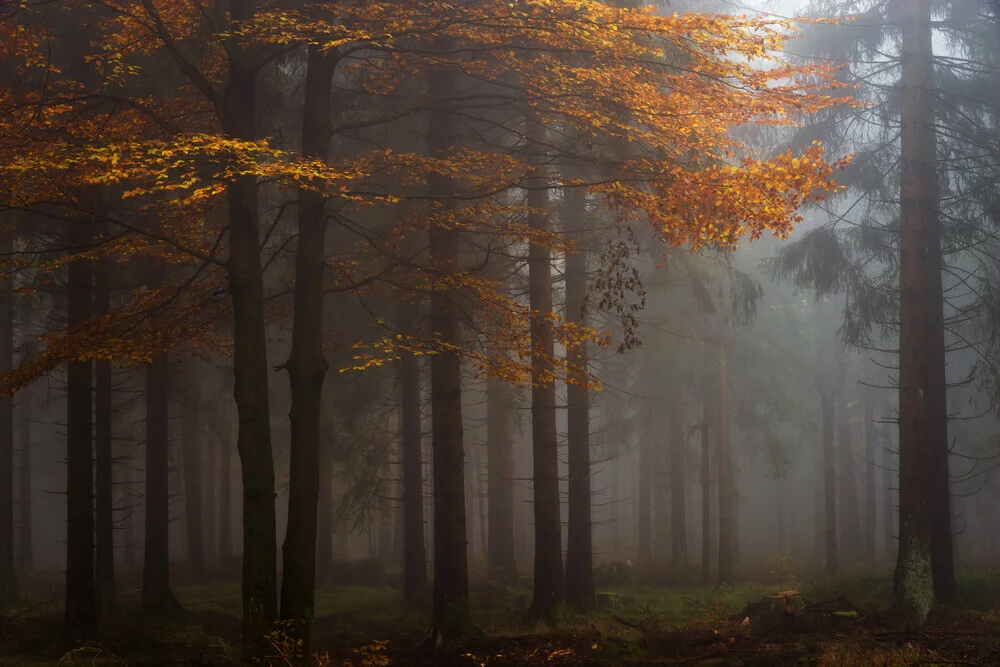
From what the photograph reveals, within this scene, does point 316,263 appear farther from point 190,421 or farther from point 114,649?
point 190,421

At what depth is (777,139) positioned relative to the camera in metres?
21.1

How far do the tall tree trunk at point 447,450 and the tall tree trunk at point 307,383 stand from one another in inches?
77.7

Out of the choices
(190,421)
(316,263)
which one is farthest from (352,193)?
(190,421)

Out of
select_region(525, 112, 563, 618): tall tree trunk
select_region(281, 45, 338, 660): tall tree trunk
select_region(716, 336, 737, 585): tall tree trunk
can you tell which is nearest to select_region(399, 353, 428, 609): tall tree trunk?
select_region(525, 112, 563, 618): tall tree trunk

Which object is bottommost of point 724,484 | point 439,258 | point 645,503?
point 645,503

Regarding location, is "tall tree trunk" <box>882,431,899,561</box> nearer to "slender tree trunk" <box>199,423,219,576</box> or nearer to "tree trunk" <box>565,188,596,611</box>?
"tree trunk" <box>565,188,596,611</box>

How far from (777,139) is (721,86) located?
1186 centimetres

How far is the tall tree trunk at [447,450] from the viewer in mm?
11211

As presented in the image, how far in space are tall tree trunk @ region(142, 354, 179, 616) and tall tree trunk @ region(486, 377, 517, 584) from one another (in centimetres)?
815

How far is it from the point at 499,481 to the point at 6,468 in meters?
11.8

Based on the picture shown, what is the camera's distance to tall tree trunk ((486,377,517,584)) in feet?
68.4

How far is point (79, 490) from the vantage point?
1182 cm

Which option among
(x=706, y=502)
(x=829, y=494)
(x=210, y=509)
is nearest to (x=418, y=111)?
(x=706, y=502)

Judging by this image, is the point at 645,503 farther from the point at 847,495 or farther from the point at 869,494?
the point at 869,494
